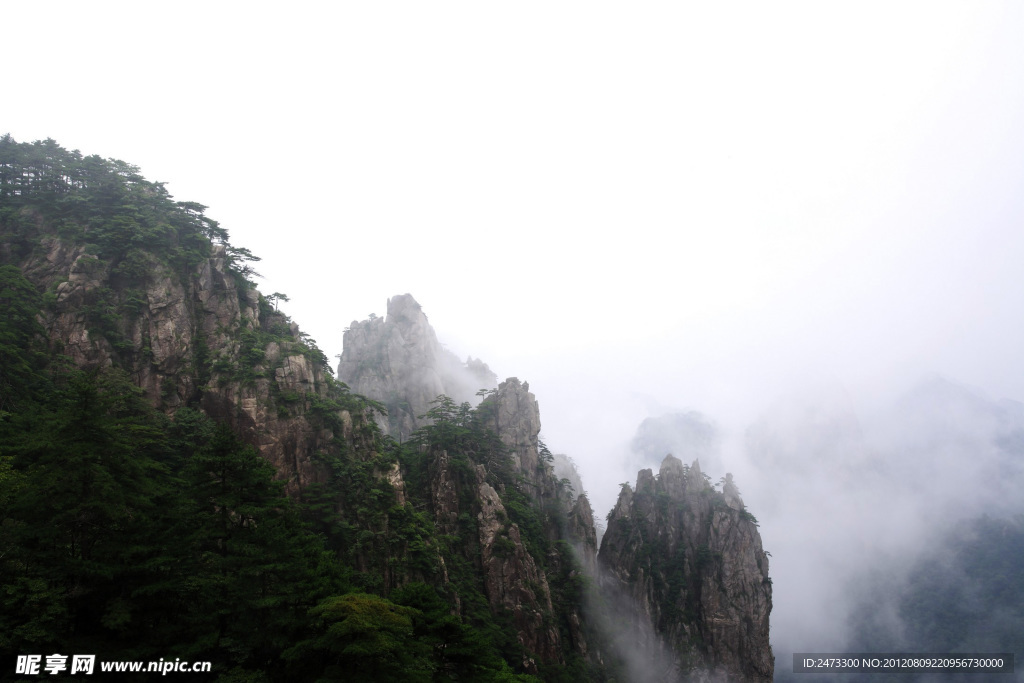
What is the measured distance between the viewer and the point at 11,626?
14.6m

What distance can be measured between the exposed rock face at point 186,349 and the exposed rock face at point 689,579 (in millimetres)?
50233

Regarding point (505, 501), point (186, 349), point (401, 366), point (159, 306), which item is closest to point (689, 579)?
point (505, 501)

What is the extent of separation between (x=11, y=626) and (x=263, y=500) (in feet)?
26.9

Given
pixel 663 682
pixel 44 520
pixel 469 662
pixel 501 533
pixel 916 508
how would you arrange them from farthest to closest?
pixel 916 508, pixel 663 682, pixel 501 533, pixel 469 662, pixel 44 520

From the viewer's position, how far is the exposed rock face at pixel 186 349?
33.2m

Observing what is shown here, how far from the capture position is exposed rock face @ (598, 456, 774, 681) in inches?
2496

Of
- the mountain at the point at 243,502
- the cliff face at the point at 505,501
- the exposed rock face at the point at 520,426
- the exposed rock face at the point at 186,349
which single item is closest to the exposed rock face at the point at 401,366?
the cliff face at the point at 505,501

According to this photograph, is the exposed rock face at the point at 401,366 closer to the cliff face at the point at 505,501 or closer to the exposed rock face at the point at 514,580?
the cliff face at the point at 505,501

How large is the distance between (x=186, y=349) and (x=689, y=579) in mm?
69251

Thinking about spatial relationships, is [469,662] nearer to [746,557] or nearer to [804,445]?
[746,557]

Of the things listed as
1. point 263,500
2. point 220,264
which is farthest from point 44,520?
point 220,264

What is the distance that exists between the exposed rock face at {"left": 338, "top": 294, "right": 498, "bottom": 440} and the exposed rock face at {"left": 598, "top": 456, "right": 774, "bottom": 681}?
37.3m

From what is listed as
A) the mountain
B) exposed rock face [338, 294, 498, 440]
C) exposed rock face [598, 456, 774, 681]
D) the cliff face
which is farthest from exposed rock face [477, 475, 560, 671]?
exposed rock face [338, 294, 498, 440]

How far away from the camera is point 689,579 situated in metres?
68.1
